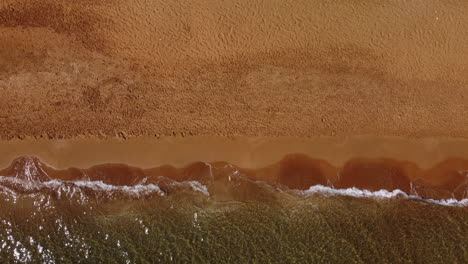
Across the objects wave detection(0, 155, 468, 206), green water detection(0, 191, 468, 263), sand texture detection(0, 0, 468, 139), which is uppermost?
sand texture detection(0, 0, 468, 139)

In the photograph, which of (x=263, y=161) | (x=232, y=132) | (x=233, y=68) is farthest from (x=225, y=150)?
(x=233, y=68)

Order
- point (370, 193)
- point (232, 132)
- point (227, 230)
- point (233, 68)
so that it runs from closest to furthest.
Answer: point (227, 230)
point (370, 193)
point (232, 132)
point (233, 68)

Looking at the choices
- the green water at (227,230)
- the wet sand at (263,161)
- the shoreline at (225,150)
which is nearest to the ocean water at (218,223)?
the green water at (227,230)

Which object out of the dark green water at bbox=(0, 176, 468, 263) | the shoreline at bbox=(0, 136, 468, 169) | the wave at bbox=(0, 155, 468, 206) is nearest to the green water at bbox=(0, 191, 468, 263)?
the dark green water at bbox=(0, 176, 468, 263)

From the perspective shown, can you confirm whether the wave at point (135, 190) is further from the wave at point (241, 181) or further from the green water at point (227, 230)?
the green water at point (227, 230)

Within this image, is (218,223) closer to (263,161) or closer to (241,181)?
(241,181)

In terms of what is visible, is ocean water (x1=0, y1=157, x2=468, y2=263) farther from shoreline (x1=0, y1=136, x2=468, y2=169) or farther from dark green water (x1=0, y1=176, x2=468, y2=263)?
shoreline (x1=0, y1=136, x2=468, y2=169)
